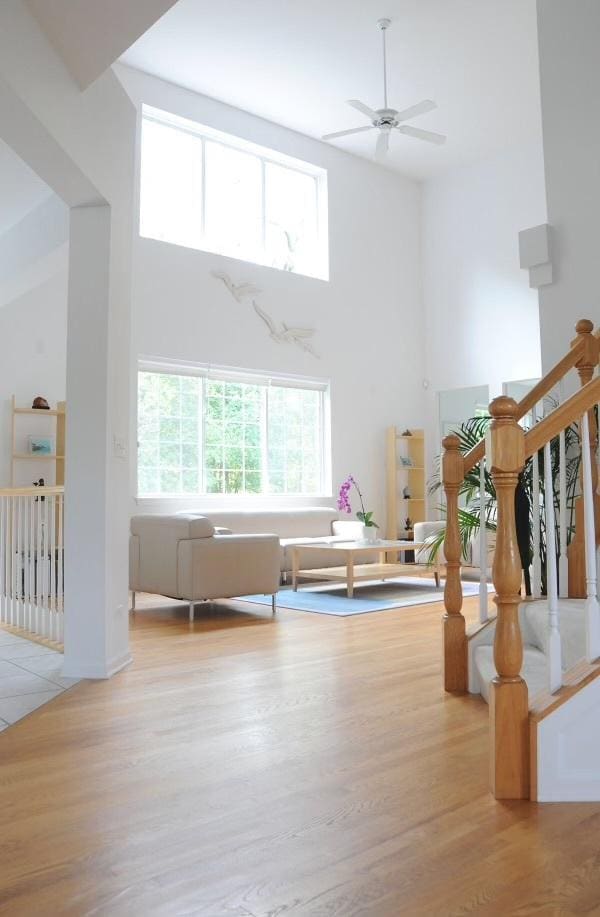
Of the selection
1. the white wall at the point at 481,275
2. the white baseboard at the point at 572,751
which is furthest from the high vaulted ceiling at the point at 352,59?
the white baseboard at the point at 572,751

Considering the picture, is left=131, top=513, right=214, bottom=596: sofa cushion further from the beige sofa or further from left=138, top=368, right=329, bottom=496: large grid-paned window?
left=138, top=368, right=329, bottom=496: large grid-paned window

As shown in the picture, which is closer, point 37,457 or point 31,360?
point 37,457

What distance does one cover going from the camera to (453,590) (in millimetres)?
3422

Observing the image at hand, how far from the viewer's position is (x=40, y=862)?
179cm

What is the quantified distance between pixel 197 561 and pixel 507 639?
136 inches

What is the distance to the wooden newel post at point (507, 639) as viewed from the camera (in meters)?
2.18

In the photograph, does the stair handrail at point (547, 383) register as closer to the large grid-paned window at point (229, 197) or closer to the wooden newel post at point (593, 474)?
the wooden newel post at point (593, 474)

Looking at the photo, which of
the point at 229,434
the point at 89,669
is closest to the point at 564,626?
the point at 89,669

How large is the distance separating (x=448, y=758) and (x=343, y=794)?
18.3 inches

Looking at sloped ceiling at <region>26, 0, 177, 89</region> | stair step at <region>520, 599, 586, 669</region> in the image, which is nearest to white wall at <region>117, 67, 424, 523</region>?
sloped ceiling at <region>26, 0, 177, 89</region>

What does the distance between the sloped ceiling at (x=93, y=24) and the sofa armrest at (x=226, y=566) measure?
318 centimetres

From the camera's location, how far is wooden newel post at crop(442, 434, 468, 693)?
3.36 metres

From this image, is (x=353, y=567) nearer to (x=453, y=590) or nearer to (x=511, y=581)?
(x=453, y=590)

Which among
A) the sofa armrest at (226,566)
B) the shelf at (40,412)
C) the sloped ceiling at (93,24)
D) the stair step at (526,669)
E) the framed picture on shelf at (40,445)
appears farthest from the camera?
the framed picture on shelf at (40,445)
